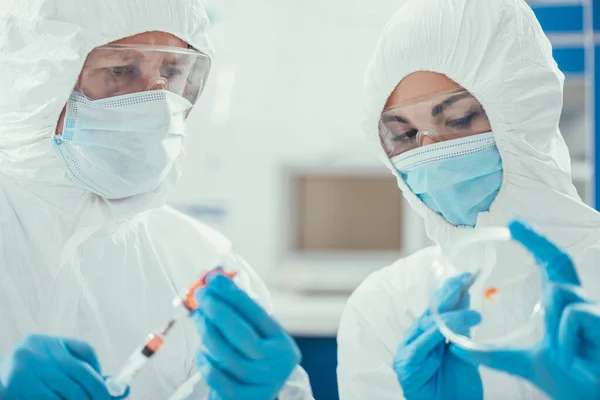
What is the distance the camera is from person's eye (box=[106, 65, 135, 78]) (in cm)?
141

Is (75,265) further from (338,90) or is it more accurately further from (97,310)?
(338,90)

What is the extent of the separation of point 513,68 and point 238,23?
2.78 meters

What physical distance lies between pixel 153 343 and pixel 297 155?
287 centimetres

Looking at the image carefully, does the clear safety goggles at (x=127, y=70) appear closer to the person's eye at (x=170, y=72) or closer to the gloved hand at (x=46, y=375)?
the person's eye at (x=170, y=72)

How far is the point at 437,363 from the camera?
1225 millimetres

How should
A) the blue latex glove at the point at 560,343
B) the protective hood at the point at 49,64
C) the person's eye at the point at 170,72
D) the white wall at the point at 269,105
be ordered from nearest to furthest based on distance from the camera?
the blue latex glove at the point at 560,343, the protective hood at the point at 49,64, the person's eye at the point at 170,72, the white wall at the point at 269,105

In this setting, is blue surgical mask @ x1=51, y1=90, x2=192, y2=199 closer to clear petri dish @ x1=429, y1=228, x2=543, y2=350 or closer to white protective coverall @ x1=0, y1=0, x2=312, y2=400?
white protective coverall @ x1=0, y1=0, x2=312, y2=400

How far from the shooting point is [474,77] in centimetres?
141

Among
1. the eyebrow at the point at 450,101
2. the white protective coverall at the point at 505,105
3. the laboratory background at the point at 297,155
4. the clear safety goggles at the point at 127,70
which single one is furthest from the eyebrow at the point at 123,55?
the laboratory background at the point at 297,155

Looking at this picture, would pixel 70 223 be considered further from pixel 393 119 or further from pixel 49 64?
pixel 393 119

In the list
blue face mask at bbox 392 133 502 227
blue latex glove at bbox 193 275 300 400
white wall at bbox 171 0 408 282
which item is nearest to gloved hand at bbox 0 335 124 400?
blue latex glove at bbox 193 275 300 400

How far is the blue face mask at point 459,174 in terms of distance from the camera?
55.9 inches

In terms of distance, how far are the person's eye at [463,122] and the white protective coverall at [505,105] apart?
4cm

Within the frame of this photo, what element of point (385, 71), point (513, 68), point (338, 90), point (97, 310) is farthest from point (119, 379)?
point (338, 90)
